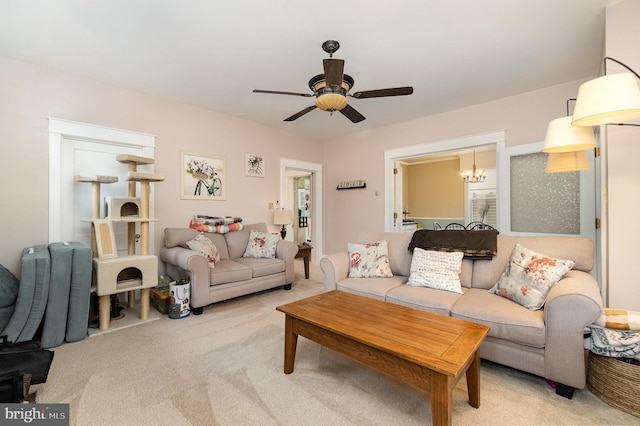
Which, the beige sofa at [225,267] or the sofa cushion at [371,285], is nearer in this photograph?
the sofa cushion at [371,285]

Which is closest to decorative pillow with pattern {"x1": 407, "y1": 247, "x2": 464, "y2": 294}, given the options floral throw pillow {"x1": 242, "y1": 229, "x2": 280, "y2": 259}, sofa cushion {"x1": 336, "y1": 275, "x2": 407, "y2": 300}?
sofa cushion {"x1": 336, "y1": 275, "x2": 407, "y2": 300}

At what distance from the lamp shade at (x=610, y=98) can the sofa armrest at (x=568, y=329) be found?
104cm

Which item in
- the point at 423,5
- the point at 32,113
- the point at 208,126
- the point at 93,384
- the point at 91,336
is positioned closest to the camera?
the point at 93,384

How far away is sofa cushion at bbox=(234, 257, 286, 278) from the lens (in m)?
3.64

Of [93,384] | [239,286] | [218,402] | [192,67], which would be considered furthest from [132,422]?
[192,67]

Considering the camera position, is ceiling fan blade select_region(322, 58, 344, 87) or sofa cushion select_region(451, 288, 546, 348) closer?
sofa cushion select_region(451, 288, 546, 348)

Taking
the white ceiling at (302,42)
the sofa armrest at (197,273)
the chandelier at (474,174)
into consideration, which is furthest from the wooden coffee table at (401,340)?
the chandelier at (474,174)

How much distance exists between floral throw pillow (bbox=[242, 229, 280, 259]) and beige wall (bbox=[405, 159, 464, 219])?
15.9 ft

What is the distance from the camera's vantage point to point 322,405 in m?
1.68

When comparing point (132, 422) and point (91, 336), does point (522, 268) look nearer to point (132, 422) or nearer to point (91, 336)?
point (132, 422)

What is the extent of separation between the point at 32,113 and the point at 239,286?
9.22 ft

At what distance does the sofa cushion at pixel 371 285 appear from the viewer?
2.58 m

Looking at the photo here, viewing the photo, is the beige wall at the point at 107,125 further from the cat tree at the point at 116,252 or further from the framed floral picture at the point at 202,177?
the cat tree at the point at 116,252

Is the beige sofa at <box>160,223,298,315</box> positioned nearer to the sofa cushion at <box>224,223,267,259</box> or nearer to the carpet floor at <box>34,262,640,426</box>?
the sofa cushion at <box>224,223,267,259</box>
